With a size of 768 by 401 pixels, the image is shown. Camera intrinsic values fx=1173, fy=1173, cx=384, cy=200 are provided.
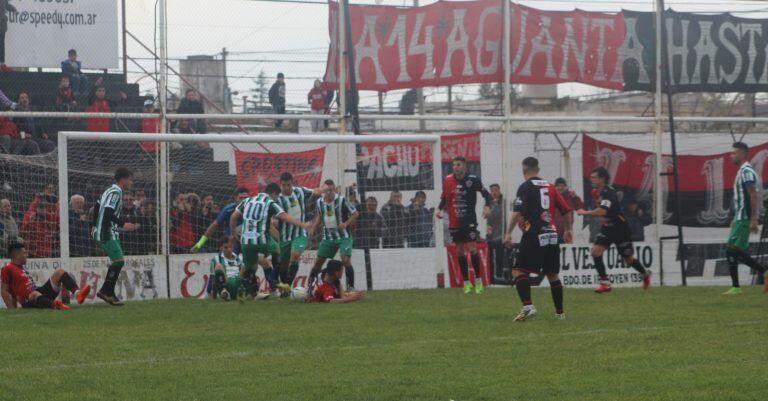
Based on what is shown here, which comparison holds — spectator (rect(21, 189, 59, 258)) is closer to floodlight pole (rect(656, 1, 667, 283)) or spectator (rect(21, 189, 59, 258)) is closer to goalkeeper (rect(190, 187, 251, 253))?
goalkeeper (rect(190, 187, 251, 253))

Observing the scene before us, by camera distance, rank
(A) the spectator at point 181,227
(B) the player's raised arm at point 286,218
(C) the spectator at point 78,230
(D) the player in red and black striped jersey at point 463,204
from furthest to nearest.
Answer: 1. (A) the spectator at point 181,227
2. (D) the player in red and black striped jersey at point 463,204
3. (C) the spectator at point 78,230
4. (B) the player's raised arm at point 286,218

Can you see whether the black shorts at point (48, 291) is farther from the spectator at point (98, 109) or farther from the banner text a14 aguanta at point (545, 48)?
the banner text a14 aguanta at point (545, 48)

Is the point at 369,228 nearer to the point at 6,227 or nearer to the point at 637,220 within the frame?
the point at 637,220

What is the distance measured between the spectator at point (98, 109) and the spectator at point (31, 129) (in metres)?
0.94

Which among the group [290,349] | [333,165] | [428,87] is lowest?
[290,349]

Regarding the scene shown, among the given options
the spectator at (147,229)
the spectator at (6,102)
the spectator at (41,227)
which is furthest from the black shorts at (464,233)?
the spectator at (6,102)

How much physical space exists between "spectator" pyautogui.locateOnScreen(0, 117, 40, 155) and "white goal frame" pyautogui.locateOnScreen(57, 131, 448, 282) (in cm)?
71

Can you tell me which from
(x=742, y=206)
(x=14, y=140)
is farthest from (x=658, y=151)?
(x=14, y=140)

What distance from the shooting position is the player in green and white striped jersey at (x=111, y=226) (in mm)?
18172

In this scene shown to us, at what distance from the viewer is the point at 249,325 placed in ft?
47.3

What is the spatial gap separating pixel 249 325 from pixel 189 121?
10148 millimetres

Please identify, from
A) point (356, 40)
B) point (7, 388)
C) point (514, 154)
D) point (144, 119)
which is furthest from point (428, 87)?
point (7, 388)

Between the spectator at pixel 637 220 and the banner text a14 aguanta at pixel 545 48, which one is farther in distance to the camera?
the spectator at pixel 637 220

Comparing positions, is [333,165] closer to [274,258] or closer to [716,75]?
[274,258]
